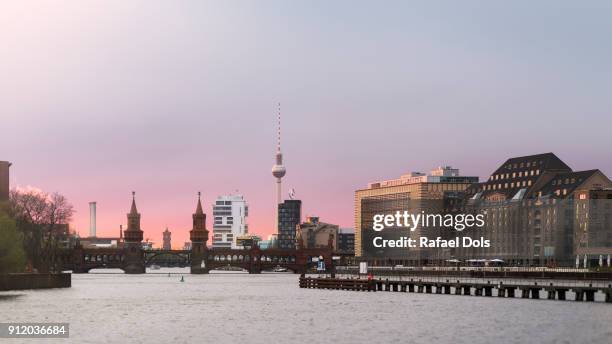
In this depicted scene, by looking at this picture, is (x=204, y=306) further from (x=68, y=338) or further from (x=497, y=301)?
(x=68, y=338)

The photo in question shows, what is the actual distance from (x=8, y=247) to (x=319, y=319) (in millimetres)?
52921

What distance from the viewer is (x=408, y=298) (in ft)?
550

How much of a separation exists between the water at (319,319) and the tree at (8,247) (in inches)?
180

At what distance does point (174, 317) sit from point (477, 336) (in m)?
38.5

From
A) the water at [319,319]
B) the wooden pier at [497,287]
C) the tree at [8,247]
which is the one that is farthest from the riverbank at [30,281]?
the wooden pier at [497,287]

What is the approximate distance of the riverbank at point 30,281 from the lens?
166m

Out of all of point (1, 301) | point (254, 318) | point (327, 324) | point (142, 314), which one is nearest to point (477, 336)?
point (327, 324)

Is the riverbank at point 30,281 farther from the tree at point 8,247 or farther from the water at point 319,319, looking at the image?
the tree at point 8,247

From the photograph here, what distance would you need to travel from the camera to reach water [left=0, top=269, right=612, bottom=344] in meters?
97.8

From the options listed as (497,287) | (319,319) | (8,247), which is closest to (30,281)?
(8,247)

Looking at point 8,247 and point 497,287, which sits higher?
point 8,247

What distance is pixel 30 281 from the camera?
17275 centimetres

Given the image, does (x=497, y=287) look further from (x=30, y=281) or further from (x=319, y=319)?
(x=30, y=281)

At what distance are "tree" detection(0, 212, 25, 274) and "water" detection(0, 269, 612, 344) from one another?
4572 millimetres
